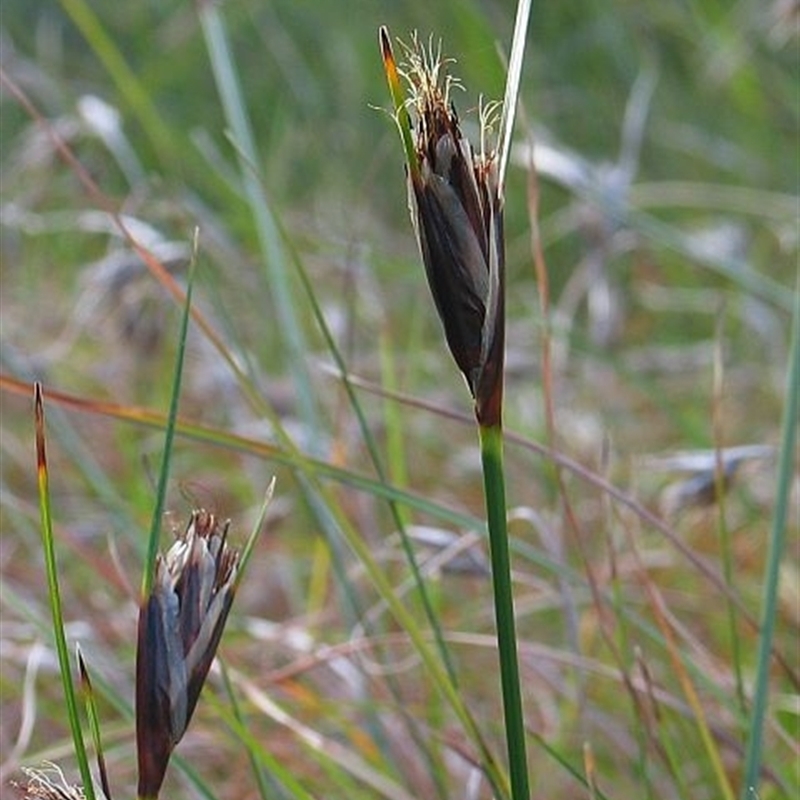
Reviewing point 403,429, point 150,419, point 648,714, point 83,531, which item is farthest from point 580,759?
point 403,429

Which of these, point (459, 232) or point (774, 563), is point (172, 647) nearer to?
point (459, 232)

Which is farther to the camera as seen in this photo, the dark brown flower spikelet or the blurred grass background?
the blurred grass background

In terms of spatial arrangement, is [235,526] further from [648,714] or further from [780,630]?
[648,714]

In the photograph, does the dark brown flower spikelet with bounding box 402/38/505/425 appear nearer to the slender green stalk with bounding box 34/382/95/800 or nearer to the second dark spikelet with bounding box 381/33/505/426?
the second dark spikelet with bounding box 381/33/505/426

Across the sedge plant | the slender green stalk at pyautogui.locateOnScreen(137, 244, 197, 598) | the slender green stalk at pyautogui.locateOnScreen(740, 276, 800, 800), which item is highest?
the slender green stalk at pyautogui.locateOnScreen(740, 276, 800, 800)

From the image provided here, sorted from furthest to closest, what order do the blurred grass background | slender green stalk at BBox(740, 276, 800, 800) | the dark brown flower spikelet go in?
the blurred grass background < slender green stalk at BBox(740, 276, 800, 800) < the dark brown flower spikelet

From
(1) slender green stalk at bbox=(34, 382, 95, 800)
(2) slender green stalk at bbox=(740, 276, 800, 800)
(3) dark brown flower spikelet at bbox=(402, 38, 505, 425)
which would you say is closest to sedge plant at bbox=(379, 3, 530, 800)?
(3) dark brown flower spikelet at bbox=(402, 38, 505, 425)

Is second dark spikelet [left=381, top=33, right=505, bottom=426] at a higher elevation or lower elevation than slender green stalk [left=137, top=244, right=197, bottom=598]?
higher

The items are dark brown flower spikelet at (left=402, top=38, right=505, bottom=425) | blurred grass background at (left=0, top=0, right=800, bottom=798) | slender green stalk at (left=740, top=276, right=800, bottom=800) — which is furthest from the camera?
blurred grass background at (left=0, top=0, right=800, bottom=798)
